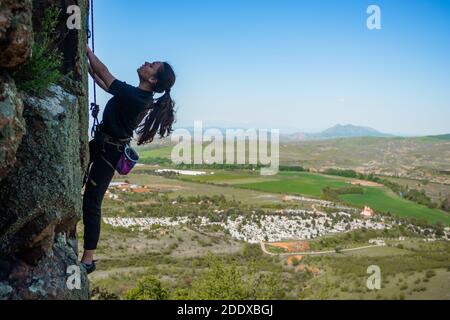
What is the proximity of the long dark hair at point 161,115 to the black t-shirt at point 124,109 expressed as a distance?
0.39 feet

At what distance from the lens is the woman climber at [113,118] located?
191 inches

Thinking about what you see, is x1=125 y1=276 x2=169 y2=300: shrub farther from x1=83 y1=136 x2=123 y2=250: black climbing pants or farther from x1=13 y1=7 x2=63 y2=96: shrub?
x1=13 y1=7 x2=63 y2=96: shrub

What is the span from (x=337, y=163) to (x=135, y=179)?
92.5m

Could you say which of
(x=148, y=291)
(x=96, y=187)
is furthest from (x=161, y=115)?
(x=148, y=291)

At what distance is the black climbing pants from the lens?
16.2ft

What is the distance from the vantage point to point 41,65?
400cm

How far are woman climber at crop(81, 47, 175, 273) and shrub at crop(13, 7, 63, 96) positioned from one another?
2.15ft

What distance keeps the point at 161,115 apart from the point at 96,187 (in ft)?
3.87
